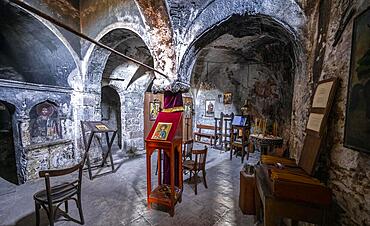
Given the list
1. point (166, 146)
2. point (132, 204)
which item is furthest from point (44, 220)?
point (166, 146)

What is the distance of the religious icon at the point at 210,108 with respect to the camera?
8109mm

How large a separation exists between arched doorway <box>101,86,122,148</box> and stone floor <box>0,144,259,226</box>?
436cm

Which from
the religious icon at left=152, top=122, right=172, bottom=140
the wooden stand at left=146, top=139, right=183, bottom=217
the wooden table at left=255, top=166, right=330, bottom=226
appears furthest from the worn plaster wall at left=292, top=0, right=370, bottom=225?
the religious icon at left=152, top=122, right=172, bottom=140

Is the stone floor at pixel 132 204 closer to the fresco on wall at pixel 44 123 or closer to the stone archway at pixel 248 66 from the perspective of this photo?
the fresco on wall at pixel 44 123

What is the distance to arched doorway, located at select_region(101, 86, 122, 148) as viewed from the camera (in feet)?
26.8

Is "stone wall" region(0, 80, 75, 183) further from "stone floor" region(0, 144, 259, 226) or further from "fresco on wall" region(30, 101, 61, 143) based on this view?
"stone floor" region(0, 144, 259, 226)

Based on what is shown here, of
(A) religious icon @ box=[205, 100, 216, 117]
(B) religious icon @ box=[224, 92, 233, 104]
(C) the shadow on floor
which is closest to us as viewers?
(C) the shadow on floor

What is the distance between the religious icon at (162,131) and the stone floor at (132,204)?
1.28 meters

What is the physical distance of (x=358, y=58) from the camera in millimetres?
1410

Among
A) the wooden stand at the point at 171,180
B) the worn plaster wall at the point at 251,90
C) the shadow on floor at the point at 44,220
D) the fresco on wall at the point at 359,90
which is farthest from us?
the worn plaster wall at the point at 251,90

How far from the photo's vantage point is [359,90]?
1393mm

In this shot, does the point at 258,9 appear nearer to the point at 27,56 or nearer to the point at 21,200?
the point at 21,200

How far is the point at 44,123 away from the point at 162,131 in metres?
3.68

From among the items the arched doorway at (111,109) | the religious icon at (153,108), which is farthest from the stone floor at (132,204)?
the arched doorway at (111,109)
